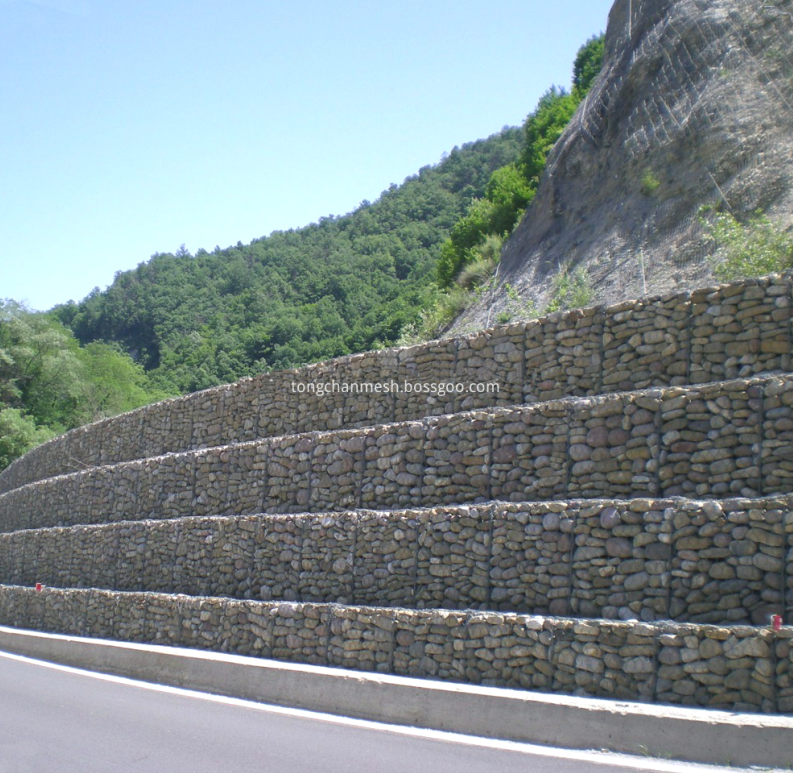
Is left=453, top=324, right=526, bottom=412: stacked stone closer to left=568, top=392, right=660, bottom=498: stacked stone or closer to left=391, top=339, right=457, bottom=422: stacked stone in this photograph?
left=391, top=339, right=457, bottom=422: stacked stone

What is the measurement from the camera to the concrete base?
7.43 meters

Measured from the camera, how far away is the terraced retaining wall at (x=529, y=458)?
1034 cm

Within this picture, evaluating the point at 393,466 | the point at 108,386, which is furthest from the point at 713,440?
the point at 108,386

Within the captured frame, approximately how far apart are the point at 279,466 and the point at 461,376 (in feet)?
13.8

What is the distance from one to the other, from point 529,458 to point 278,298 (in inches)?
2656

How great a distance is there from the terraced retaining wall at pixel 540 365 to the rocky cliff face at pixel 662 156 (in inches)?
262

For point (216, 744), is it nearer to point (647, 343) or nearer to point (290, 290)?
point (647, 343)

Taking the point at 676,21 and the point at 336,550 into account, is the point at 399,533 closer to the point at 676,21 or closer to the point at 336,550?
the point at 336,550

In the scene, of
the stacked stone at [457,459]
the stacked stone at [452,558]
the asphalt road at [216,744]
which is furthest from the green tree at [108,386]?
the stacked stone at [452,558]

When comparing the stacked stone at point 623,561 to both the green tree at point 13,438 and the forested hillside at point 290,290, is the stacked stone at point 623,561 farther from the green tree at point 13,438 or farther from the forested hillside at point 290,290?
the green tree at point 13,438

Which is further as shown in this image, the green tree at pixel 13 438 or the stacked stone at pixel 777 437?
the green tree at pixel 13 438

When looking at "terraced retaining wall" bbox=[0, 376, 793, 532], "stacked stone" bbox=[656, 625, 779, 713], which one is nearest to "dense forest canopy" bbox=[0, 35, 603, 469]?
"terraced retaining wall" bbox=[0, 376, 793, 532]

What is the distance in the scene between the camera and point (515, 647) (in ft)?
33.7

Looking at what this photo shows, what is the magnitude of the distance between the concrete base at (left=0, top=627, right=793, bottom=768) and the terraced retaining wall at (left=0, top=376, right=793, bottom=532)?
10.4 ft
